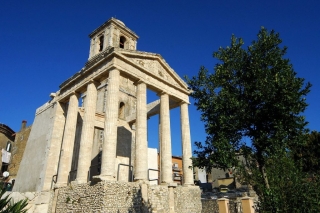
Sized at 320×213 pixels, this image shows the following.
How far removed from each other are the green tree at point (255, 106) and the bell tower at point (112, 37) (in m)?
16.3

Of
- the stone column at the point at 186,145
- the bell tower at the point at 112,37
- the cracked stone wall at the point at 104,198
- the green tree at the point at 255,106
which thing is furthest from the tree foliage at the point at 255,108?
the bell tower at the point at 112,37

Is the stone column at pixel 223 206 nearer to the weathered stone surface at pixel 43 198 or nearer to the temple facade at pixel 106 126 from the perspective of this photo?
the temple facade at pixel 106 126

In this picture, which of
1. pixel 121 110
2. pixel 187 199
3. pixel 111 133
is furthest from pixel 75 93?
pixel 187 199

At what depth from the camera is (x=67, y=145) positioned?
53.7 feet

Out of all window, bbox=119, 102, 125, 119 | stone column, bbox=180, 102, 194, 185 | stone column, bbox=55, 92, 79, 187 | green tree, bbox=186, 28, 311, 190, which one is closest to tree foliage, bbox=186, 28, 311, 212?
green tree, bbox=186, 28, 311, 190

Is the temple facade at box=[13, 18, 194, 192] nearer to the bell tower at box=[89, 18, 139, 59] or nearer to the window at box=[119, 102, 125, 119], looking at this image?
the window at box=[119, 102, 125, 119]

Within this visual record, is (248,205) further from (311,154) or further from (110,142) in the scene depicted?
(311,154)

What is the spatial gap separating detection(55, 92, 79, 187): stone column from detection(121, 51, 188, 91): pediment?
527cm

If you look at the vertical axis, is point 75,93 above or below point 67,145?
above

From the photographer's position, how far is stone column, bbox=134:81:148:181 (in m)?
13.9

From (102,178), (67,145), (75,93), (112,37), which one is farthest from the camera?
(112,37)

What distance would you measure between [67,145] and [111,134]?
480 cm

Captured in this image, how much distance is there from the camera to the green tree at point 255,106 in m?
8.88

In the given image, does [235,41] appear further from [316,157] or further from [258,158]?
[316,157]
